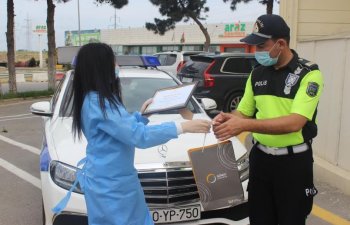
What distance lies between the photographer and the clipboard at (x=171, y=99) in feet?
8.30

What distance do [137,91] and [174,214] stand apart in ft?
6.89

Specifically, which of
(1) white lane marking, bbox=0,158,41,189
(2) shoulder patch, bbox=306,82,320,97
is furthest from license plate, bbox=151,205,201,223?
(1) white lane marking, bbox=0,158,41,189

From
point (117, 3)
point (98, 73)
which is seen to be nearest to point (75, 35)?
point (117, 3)

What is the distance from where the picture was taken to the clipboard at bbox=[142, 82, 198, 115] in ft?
8.30

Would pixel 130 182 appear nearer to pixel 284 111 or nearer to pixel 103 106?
pixel 103 106

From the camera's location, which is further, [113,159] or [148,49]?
[148,49]

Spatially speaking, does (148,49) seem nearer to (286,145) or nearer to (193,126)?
(286,145)

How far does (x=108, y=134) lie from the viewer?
250 centimetres

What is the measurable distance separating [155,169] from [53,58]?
52.2ft

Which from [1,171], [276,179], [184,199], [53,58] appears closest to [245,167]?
[184,199]

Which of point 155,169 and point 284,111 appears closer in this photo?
point 284,111

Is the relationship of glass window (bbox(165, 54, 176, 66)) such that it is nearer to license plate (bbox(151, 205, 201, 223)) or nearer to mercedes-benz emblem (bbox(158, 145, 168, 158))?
mercedes-benz emblem (bbox(158, 145, 168, 158))

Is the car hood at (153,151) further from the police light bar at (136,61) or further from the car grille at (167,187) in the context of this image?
the police light bar at (136,61)

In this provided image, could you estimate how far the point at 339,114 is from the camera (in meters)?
5.88
